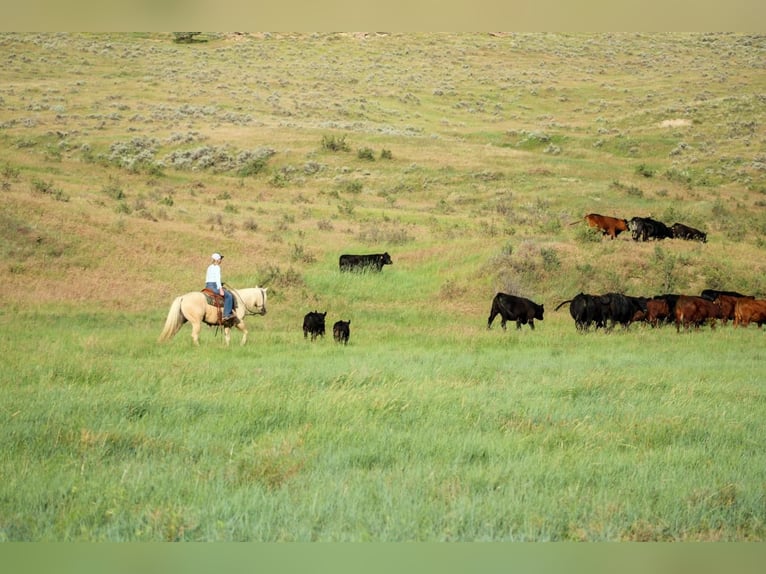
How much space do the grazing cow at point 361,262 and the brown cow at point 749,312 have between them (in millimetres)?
9227

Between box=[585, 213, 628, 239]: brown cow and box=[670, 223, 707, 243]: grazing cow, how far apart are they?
64.0 inches

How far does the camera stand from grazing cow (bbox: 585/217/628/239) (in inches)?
1052

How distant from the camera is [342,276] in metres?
21.5

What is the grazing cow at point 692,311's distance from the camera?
17480 millimetres

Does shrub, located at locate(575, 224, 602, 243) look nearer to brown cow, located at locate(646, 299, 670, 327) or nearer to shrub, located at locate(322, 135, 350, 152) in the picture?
brown cow, located at locate(646, 299, 670, 327)

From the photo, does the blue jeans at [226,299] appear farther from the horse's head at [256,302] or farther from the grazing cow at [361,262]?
the grazing cow at [361,262]

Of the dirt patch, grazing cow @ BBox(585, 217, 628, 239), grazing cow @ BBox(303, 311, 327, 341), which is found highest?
the dirt patch

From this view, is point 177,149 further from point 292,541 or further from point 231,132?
point 292,541

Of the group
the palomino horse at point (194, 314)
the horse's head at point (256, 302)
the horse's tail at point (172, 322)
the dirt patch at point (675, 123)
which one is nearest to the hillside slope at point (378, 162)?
the dirt patch at point (675, 123)

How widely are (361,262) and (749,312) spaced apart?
9.99 meters

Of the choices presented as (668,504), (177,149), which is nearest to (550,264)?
(668,504)

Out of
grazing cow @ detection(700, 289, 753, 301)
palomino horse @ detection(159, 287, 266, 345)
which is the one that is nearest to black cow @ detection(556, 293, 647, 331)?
grazing cow @ detection(700, 289, 753, 301)

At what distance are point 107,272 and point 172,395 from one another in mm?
11926

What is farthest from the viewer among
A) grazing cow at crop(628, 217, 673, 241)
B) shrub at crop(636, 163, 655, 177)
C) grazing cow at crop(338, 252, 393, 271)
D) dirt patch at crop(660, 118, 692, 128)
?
dirt patch at crop(660, 118, 692, 128)
